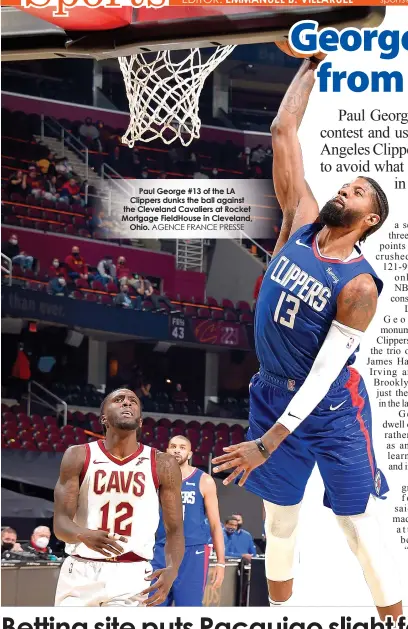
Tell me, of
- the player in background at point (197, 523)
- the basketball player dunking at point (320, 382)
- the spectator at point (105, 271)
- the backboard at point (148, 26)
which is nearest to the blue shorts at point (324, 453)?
the basketball player dunking at point (320, 382)

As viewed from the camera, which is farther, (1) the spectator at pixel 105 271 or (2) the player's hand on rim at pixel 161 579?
(1) the spectator at pixel 105 271

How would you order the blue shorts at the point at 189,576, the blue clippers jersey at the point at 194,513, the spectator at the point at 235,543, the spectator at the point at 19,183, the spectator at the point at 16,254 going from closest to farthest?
the blue shorts at the point at 189,576 < the blue clippers jersey at the point at 194,513 < the spectator at the point at 235,543 < the spectator at the point at 16,254 < the spectator at the point at 19,183

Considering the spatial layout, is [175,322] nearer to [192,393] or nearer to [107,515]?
[192,393]

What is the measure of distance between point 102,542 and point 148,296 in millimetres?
3515

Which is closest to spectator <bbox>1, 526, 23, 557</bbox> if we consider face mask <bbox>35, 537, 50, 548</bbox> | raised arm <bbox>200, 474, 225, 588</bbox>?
face mask <bbox>35, 537, 50, 548</bbox>

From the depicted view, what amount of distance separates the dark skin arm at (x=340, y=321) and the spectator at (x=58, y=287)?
4.02 meters

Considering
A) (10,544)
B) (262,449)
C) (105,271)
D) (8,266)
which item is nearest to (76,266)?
(105,271)

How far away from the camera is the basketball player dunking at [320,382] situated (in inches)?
235

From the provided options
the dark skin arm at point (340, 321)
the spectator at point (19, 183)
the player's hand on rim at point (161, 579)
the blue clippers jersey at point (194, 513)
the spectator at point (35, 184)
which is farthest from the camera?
the spectator at point (35, 184)

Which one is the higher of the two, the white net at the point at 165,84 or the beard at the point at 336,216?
the white net at the point at 165,84

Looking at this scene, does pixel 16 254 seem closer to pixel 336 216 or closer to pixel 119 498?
pixel 336 216

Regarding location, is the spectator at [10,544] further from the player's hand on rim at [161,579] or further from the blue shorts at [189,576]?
the player's hand on rim at [161,579]

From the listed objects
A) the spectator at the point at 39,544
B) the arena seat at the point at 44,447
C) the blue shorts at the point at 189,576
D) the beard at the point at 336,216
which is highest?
the beard at the point at 336,216

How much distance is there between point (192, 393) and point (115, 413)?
3.09m
